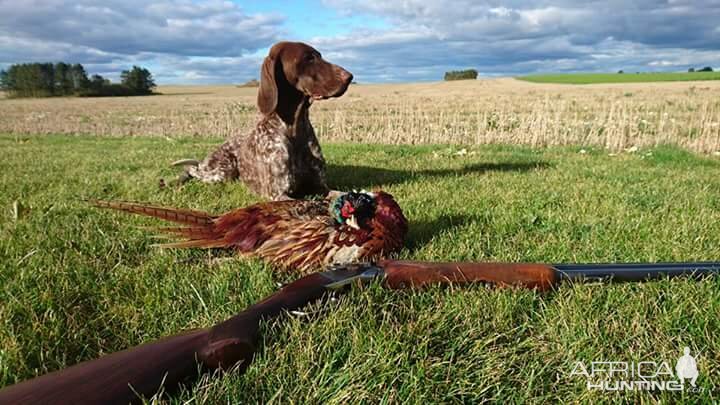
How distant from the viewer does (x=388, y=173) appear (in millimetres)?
6637

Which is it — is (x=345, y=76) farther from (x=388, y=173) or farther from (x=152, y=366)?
(x=152, y=366)

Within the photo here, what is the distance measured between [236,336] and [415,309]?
0.91m

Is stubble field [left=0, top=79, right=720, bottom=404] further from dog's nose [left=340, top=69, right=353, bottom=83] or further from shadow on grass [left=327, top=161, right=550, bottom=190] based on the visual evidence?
dog's nose [left=340, top=69, right=353, bottom=83]

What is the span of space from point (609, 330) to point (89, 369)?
201cm

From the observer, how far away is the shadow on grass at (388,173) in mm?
5977

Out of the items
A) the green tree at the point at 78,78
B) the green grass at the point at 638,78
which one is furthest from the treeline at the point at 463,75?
the green tree at the point at 78,78

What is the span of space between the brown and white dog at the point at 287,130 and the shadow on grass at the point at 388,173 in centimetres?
70

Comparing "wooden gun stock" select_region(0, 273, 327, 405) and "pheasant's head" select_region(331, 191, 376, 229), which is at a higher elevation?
"pheasant's head" select_region(331, 191, 376, 229)

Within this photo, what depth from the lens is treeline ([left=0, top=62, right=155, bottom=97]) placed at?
239ft

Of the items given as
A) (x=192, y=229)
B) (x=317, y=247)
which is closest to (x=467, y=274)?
(x=317, y=247)

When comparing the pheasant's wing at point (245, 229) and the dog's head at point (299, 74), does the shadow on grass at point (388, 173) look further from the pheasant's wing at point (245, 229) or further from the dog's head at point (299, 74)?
the pheasant's wing at point (245, 229)

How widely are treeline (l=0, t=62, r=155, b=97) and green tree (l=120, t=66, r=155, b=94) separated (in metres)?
1.74

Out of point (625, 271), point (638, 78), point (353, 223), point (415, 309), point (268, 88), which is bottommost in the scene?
point (415, 309)

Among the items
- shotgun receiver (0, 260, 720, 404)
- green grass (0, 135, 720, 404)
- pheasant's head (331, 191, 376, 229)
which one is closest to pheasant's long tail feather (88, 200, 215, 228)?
green grass (0, 135, 720, 404)
